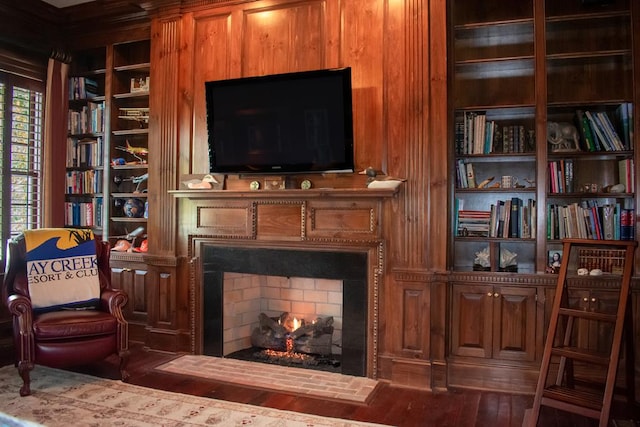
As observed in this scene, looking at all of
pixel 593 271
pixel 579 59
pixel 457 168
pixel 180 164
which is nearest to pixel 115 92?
pixel 180 164

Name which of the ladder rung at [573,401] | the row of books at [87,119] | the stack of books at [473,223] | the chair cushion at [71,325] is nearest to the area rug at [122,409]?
the chair cushion at [71,325]

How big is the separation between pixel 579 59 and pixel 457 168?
3.95 ft

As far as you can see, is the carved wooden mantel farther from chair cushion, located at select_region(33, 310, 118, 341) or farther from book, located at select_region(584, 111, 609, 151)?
book, located at select_region(584, 111, 609, 151)

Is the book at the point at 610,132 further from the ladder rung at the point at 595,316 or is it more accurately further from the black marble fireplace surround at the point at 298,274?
the black marble fireplace surround at the point at 298,274

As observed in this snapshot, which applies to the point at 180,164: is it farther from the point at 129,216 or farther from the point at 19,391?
the point at 19,391

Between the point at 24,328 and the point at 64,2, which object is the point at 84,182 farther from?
the point at 24,328

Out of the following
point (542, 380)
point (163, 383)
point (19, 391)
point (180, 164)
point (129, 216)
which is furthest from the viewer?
point (129, 216)

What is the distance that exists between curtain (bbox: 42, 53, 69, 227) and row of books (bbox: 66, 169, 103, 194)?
0.24 ft

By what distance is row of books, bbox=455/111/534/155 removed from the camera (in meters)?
3.55

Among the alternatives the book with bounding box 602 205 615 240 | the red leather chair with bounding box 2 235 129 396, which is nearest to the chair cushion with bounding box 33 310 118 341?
the red leather chair with bounding box 2 235 129 396

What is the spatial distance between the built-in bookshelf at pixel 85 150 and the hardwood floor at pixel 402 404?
1.87 meters

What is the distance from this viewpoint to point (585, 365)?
3336 millimetres

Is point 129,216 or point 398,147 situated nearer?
point 398,147

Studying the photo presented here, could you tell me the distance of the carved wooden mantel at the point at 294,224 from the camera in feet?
11.5
